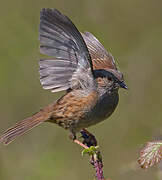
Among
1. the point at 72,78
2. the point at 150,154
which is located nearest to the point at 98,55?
the point at 72,78

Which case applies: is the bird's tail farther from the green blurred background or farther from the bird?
the green blurred background

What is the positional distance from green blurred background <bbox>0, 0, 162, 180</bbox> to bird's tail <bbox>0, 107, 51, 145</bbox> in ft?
3.80

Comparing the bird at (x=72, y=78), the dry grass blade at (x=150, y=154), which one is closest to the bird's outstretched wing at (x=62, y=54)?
the bird at (x=72, y=78)

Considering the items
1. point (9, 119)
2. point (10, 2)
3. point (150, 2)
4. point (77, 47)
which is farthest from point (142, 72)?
point (77, 47)

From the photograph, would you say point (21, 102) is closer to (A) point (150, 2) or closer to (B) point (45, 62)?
(A) point (150, 2)

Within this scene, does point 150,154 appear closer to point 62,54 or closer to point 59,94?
point 62,54

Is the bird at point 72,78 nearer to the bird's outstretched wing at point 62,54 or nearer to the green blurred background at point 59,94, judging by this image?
the bird's outstretched wing at point 62,54

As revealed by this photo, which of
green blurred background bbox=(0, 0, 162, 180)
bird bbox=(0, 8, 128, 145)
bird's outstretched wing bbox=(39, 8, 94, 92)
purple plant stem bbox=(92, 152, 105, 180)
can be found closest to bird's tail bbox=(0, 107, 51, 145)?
bird bbox=(0, 8, 128, 145)

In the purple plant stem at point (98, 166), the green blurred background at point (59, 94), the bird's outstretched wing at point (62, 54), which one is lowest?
the green blurred background at point (59, 94)

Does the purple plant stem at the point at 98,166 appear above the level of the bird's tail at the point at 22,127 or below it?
above

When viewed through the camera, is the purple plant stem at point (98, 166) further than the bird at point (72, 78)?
No

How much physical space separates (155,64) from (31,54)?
1.90 metres

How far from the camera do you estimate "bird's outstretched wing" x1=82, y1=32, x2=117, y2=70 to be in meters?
4.59

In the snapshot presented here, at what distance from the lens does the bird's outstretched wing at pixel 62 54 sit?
351 cm
